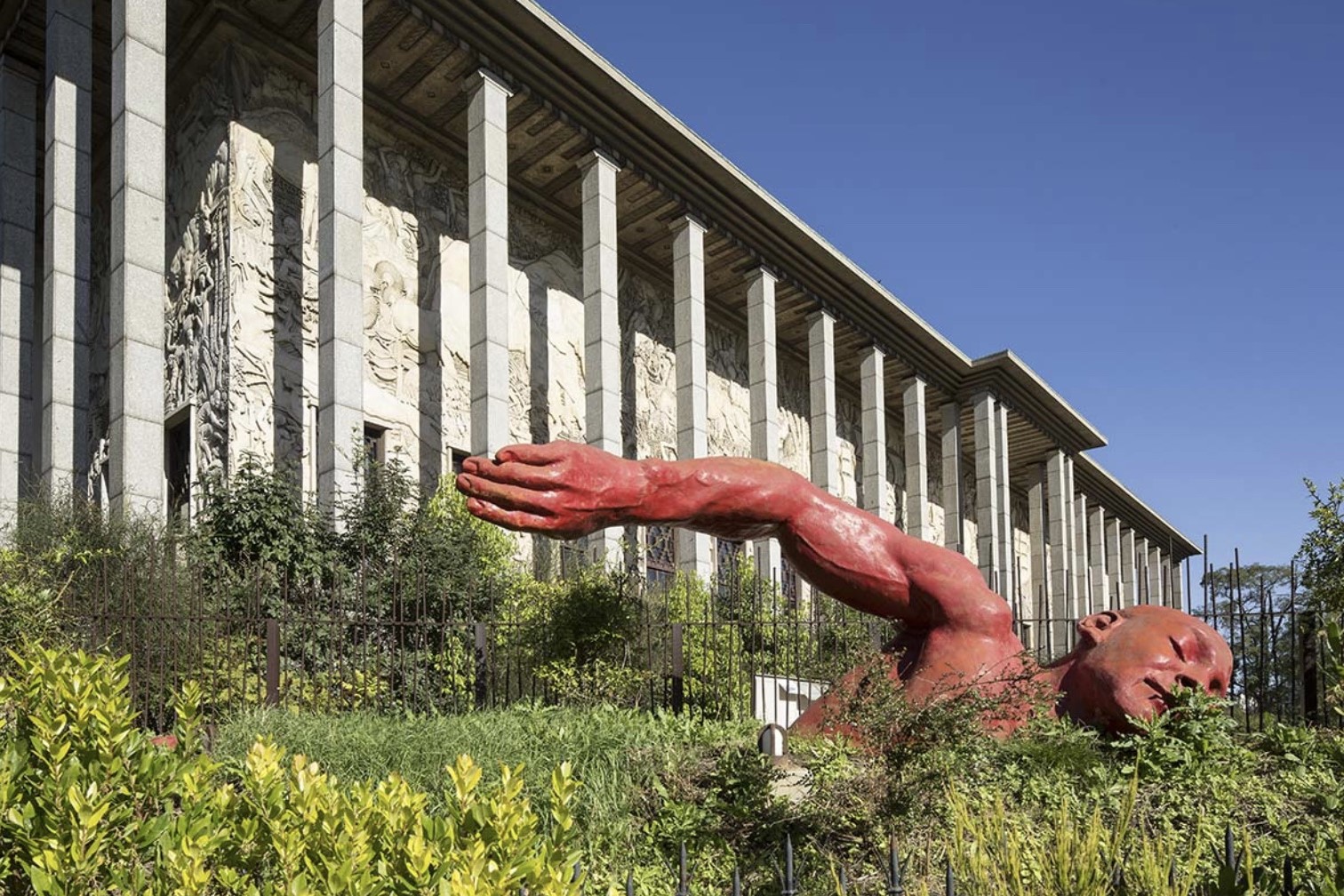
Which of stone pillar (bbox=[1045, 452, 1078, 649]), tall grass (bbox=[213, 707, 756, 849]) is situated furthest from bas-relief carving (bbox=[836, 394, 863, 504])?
tall grass (bbox=[213, 707, 756, 849])

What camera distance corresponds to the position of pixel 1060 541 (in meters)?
38.9

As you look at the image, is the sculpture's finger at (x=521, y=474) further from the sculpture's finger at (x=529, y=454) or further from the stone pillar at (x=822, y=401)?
the stone pillar at (x=822, y=401)

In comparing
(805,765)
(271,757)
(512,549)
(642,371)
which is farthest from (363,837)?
(642,371)

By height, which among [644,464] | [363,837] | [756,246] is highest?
[756,246]

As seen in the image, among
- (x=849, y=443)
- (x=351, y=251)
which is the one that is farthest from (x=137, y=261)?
(x=849, y=443)

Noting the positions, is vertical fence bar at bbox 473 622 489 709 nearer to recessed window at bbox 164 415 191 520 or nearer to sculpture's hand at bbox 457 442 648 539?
sculpture's hand at bbox 457 442 648 539

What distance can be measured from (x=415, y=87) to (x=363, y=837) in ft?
60.4

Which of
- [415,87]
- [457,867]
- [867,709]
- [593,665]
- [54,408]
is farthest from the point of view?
[415,87]

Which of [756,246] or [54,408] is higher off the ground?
[756,246]

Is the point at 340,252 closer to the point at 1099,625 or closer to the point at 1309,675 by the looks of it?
the point at 1099,625

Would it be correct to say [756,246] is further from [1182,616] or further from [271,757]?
[271,757]

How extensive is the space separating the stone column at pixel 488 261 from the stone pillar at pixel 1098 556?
33936 mm

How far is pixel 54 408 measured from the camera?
53.1 feet

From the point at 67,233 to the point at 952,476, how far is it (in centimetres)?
2479
